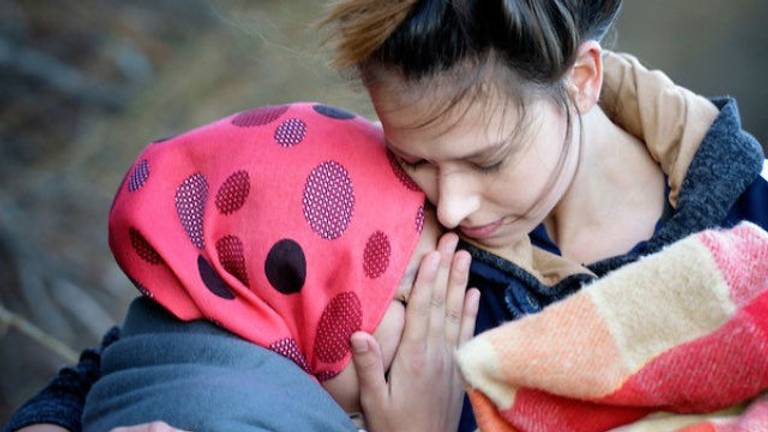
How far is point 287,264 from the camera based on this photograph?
1.22 meters

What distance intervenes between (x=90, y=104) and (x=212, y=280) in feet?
4.86

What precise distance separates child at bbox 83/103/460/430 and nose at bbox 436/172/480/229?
6 centimetres

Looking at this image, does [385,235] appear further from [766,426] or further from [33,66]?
[33,66]

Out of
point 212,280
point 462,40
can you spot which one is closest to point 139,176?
point 212,280

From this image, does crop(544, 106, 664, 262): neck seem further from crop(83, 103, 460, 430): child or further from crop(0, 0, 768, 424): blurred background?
crop(0, 0, 768, 424): blurred background

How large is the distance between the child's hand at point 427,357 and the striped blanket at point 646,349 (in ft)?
1.04

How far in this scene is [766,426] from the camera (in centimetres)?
85

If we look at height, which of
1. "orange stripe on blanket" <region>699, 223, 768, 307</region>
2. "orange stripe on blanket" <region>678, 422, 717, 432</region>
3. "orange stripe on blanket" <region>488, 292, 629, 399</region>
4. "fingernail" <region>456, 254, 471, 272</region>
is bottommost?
"fingernail" <region>456, 254, 471, 272</region>

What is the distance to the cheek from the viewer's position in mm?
1290

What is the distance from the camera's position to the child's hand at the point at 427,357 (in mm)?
1269

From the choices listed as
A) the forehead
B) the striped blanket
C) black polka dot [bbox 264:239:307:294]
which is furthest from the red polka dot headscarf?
the striped blanket

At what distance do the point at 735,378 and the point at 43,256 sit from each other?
6.55 ft

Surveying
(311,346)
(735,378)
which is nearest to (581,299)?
(735,378)

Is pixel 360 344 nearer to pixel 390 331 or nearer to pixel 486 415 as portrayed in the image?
pixel 390 331
